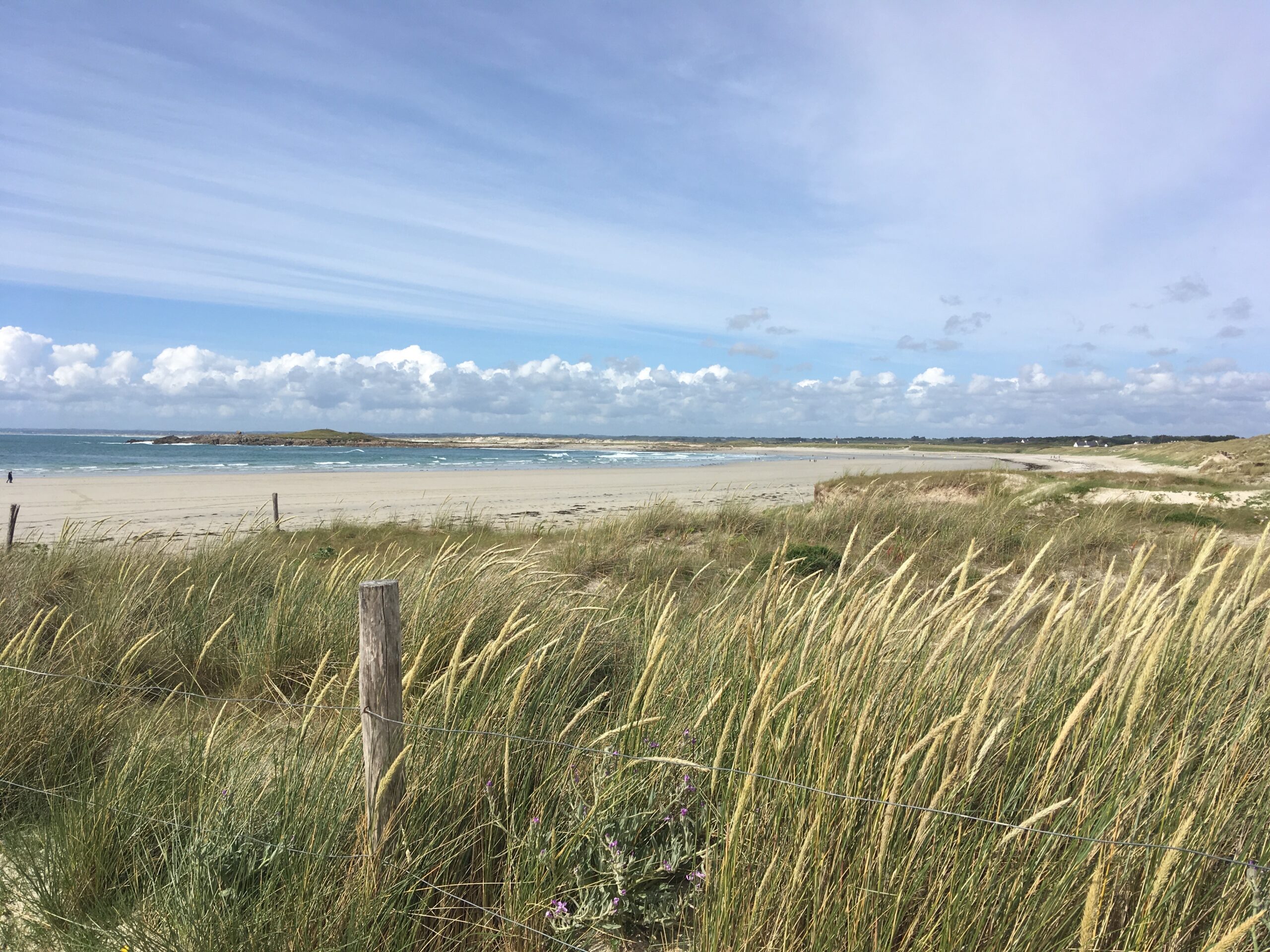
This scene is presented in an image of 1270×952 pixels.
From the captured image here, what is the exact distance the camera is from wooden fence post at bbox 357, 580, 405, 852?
2535mm

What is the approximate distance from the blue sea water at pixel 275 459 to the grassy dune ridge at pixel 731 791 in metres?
38.1

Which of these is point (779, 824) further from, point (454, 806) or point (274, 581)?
point (274, 581)

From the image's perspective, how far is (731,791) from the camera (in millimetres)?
2191

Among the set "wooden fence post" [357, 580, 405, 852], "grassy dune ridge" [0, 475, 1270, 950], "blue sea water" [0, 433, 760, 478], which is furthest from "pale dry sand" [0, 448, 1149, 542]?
"wooden fence post" [357, 580, 405, 852]

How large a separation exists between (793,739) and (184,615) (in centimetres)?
508

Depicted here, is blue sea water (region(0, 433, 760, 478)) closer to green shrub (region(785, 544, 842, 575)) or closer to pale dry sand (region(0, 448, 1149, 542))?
pale dry sand (region(0, 448, 1149, 542))

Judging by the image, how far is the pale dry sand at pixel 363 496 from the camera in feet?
58.1

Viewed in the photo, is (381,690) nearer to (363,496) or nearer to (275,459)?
(363,496)

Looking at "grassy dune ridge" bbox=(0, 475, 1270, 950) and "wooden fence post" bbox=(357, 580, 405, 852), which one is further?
"wooden fence post" bbox=(357, 580, 405, 852)

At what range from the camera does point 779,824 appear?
2.16 metres

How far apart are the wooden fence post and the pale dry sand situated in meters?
8.07

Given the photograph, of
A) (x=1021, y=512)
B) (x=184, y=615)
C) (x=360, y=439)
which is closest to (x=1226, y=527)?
(x=1021, y=512)

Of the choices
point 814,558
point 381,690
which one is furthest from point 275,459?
point 381,690

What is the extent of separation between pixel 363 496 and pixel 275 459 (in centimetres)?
3363
